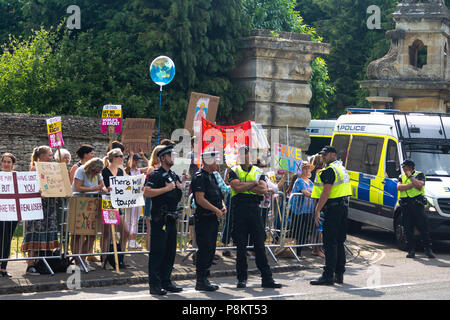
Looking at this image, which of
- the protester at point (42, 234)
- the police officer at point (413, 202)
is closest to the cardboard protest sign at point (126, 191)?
the protester at point (42, 234)

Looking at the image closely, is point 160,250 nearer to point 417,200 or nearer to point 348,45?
point 417,200

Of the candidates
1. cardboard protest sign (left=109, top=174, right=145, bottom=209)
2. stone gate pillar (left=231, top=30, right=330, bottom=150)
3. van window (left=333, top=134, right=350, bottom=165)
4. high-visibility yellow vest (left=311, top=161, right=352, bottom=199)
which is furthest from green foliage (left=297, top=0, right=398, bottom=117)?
cardboard protest sign (left=109, top=174, right=145, bottom=209)

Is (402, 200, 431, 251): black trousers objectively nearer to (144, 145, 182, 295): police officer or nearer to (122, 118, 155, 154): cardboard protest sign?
(122, 118, 155, 154): cardboard protest sign

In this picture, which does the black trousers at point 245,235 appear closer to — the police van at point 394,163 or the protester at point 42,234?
the protester at point 42,234

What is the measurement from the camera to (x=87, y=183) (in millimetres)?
12188

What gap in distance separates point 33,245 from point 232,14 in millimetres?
8935

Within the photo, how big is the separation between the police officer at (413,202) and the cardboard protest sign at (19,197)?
23.1 feet

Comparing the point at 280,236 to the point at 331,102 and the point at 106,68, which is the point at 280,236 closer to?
the point at 106,68

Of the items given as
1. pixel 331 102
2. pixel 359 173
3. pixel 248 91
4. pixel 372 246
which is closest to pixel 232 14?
pixel 248 91

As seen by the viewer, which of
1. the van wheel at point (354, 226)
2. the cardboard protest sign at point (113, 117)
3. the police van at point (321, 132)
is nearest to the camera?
the cardboard protest sign at point (113, 117)

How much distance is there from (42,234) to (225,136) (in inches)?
196

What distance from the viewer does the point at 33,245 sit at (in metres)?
11.6

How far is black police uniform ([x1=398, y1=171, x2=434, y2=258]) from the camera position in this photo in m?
15.2

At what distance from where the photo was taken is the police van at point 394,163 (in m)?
15.8
